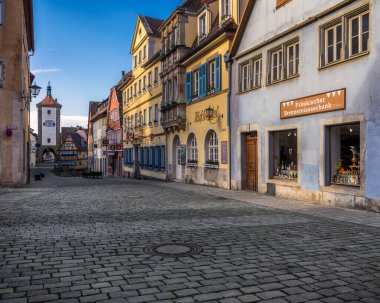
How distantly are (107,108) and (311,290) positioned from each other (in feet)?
172

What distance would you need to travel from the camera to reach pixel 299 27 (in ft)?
45.8

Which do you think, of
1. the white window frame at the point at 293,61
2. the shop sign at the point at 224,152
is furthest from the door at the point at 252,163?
the white window frame at the point at 293,61

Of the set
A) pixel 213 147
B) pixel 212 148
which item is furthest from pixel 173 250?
pixel 212 148

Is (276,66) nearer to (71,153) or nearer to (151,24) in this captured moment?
(151,24)

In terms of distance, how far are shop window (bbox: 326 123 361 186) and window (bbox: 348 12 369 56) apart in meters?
2.18

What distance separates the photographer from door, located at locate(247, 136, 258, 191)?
1737 cm

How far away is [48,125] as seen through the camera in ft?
321

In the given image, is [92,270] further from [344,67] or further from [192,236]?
[344,67]

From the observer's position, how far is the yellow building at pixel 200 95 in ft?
64.0

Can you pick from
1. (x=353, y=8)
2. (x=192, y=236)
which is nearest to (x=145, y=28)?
(x=353, y=8)

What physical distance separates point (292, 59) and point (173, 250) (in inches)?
412

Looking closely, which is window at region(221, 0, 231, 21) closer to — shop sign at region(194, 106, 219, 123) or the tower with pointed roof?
shop sign at region(194, 106, 219, 123)

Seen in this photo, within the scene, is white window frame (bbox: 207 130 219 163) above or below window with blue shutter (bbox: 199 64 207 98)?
below

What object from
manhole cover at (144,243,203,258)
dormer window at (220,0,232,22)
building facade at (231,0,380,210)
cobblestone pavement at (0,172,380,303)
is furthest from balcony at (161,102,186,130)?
manhole cover at (144,243,203,258)
